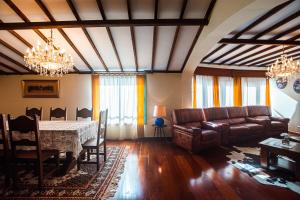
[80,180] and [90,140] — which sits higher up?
[90,140]

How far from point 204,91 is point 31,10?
5340 mm

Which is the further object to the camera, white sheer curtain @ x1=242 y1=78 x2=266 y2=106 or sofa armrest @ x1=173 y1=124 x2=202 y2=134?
white sheer curtain @ x1=242 y1=78 x2=266 y2=106

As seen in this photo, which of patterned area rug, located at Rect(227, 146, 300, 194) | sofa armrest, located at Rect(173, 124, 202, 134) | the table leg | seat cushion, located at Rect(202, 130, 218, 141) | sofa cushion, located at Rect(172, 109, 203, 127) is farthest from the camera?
sofa cushion, located at Rect(172, 109, 203, 127)

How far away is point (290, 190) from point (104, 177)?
2.78 m

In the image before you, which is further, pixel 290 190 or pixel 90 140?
pixel 90 140

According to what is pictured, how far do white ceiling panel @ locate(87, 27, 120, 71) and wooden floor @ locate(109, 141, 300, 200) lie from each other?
251 centimetres

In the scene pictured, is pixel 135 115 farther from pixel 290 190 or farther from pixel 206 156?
pixel 290 190

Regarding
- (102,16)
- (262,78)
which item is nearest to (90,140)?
(102,16)

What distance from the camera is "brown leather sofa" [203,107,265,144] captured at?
493 cm

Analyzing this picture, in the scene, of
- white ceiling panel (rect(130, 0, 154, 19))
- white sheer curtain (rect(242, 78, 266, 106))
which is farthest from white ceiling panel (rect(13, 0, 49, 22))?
white sheer curtain (rect(242, 78, 266, 106))

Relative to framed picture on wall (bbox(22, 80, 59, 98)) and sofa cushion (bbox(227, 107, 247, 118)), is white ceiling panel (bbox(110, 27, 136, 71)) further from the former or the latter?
sofa cushion (bbox(227, 107, 247, 118))

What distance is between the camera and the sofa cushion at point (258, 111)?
20.7 feet

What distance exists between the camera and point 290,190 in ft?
8.47

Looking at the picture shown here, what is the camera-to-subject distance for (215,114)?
5617mm
